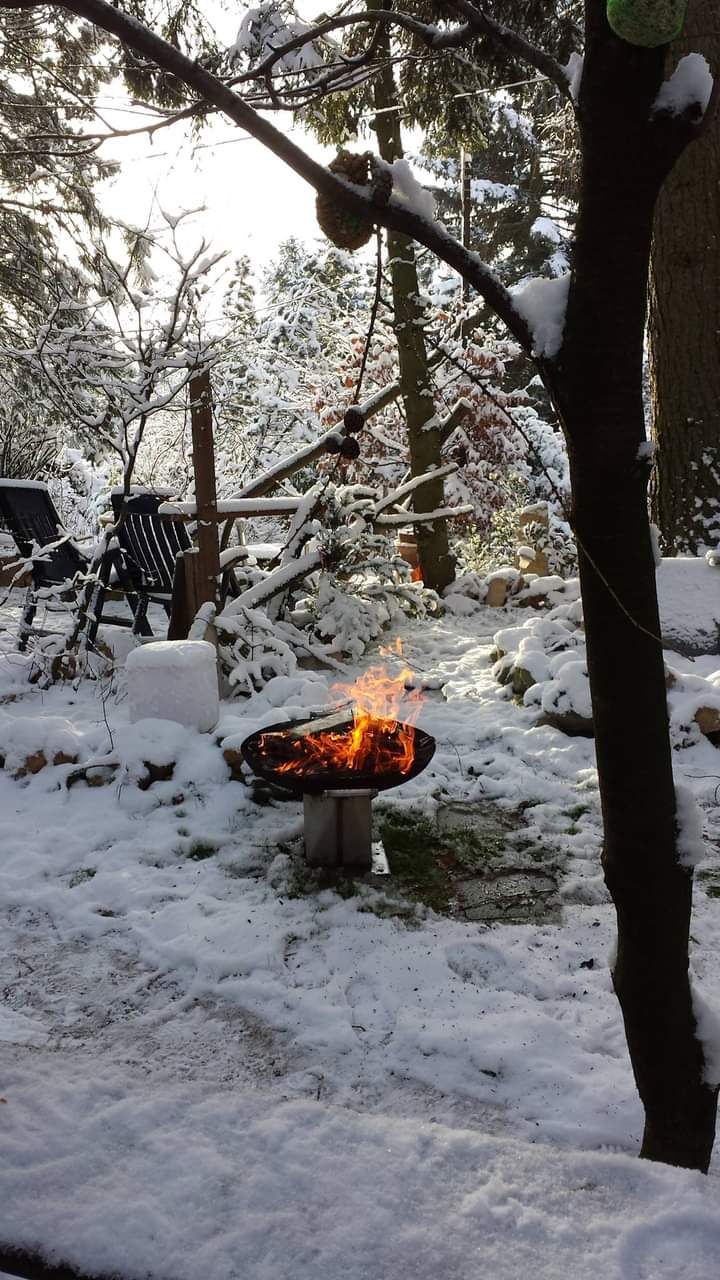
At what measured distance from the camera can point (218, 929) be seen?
9.45ft

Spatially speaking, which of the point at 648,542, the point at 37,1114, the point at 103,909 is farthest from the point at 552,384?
the point at 103,909

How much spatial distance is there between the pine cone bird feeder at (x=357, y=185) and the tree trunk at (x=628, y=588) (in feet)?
1.17

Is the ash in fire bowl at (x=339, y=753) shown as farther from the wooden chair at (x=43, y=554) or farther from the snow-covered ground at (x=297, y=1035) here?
the wooden chair at (x=43, y=554)

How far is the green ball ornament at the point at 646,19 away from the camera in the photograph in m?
1.11

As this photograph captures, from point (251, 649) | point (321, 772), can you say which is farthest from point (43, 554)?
point (321, 772)

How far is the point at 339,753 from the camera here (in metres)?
3.35

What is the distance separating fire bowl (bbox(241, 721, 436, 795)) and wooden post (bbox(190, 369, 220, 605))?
6.93 ft

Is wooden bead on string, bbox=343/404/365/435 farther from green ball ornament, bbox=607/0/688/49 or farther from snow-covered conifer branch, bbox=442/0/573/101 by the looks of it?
green ball ornament, bbox=607/0/688/49

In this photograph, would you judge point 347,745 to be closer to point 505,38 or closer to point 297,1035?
point 297,1035

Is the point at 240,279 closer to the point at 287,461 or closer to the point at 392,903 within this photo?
the point at 287,461

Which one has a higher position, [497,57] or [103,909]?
[497,57]

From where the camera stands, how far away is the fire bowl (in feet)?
10.2

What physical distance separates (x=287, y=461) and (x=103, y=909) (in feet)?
12.1

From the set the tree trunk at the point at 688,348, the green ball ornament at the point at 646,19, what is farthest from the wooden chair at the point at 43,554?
the green ball ornament at the point at 646,19
